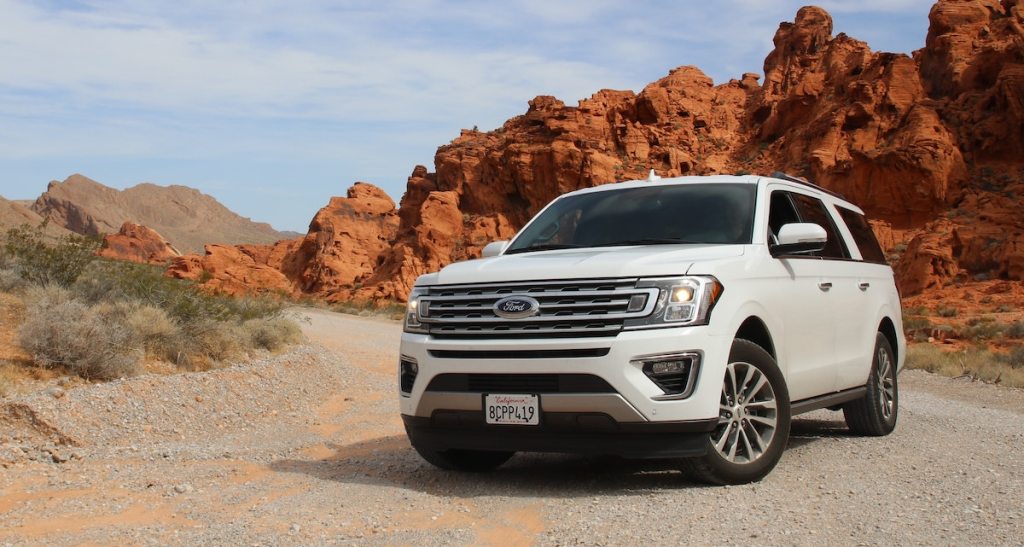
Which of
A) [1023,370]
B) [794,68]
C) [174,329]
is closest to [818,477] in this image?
[174,329]

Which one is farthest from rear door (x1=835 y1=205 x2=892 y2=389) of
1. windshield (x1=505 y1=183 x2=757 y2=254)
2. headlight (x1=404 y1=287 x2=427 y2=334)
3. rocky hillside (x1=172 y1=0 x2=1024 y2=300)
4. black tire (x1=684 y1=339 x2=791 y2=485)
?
rocky hillside (x1=172 y1=0 x2=1024 y2=300)

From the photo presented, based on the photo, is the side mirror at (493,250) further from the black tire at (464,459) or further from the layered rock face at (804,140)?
the layered rock face at (804,140)

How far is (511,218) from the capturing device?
192 ft

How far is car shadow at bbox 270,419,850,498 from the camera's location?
19.6 feet

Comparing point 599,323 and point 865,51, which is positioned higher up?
point 865,51

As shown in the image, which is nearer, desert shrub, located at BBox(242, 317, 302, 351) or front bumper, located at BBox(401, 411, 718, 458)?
front bumper, located at BBox(401, 411, 718, 458)

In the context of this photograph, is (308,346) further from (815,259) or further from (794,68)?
(794,68)

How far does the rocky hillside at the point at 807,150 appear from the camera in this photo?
144ft

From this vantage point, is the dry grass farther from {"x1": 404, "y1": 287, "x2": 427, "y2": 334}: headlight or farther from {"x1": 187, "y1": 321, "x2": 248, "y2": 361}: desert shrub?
{"x1": 404, "y1": 287, "x2": 427, "y2": 334}: headlight

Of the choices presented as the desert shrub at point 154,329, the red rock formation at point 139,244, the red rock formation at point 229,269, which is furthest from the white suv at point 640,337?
the red rock formation at point 139,244

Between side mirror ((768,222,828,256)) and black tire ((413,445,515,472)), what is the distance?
231cm

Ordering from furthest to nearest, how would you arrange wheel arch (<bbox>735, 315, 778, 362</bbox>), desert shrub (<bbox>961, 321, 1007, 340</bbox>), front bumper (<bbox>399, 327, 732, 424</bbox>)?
desert shrub (<bbox>961, 321, 1007, 340</bbox>)
wheel arch (<bbox>735, 315, 778, 362</bbox>)
front bumper (<bbox>399, 327, 732, 424</bbox>)

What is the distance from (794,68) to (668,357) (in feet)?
204

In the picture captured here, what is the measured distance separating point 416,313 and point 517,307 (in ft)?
2.93
